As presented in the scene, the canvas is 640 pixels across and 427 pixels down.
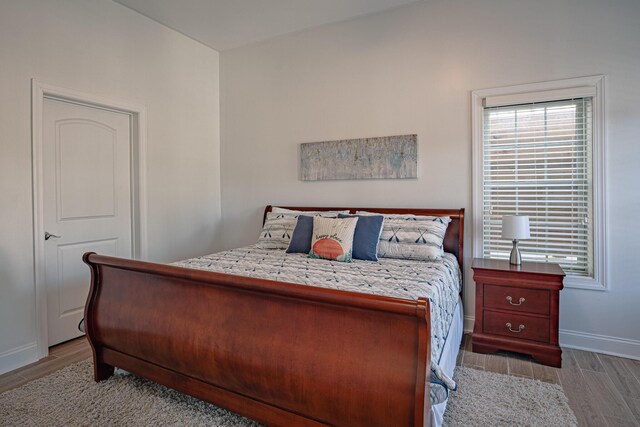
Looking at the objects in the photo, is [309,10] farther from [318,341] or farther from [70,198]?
[318,341]

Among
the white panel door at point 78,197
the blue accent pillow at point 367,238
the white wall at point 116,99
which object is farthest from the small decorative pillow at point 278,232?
the white panel door at point 78,197

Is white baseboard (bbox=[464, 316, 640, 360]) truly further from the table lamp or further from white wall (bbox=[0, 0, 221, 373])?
white wall (bbox=[0, 0, 221, 373])

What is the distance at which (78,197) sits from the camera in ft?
9.81

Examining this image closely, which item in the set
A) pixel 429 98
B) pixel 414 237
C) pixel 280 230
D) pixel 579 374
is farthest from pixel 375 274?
pixel 429 98

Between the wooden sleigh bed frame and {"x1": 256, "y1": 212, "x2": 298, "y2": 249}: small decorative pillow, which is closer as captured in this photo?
the wooden sleigh bed frame

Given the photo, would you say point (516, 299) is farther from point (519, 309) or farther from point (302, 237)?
point (302, 237)

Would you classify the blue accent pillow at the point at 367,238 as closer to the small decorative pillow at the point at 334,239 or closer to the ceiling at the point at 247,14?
the small decorative pillow at the point at 334,239

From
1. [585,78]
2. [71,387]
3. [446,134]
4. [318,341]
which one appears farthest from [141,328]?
[585,78]

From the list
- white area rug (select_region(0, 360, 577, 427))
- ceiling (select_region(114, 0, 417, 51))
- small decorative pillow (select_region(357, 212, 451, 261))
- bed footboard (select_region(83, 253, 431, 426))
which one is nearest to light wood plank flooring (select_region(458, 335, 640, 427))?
white area rug (select_region(0, 360, 577, 427))

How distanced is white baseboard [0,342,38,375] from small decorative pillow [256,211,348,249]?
1.79 meters

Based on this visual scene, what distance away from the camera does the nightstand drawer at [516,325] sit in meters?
2.52

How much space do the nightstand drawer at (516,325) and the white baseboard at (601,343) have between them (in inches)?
17.9

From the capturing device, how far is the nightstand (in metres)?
2.48

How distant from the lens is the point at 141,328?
79.3 inches
